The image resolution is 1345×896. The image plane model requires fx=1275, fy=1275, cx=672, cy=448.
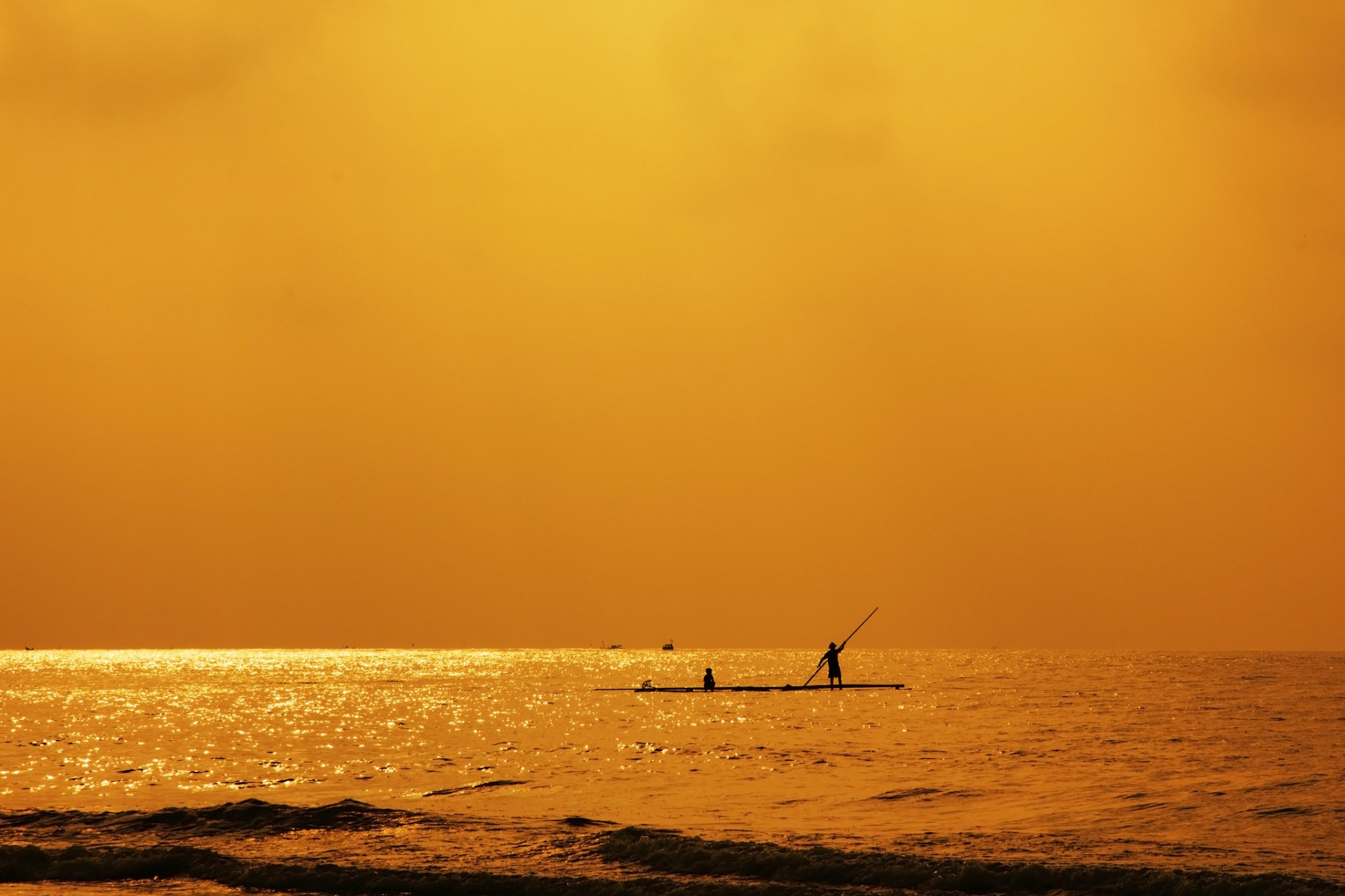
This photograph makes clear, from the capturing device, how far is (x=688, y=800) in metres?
23.7

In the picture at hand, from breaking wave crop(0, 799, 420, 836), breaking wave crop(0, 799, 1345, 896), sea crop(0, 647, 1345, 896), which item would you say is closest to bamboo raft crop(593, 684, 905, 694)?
sea crop(0, 647, 1345, 896)

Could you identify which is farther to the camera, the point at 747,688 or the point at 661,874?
the point at 747,688

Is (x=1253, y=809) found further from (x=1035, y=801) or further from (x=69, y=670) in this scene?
(x=69, y=670)

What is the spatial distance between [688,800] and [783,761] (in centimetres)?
636

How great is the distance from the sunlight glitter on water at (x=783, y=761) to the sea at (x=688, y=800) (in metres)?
0.12

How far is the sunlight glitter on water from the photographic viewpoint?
68.5 ft

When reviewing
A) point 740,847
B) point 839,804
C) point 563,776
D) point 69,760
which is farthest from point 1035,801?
point 69,760

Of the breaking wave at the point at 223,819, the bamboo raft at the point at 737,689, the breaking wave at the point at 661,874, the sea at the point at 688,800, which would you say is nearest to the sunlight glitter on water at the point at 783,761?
the sea at the point at 688,800

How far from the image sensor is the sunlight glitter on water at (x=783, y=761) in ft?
68.5

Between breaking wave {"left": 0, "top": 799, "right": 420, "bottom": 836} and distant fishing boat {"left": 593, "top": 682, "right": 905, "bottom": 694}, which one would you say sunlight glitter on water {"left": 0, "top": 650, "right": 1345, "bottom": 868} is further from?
breaking wave {"left": 0, "top": 799, "right": 420, "bottom": 836}

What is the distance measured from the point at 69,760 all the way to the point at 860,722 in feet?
74.6

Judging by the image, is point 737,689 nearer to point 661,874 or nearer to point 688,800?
point 688,800

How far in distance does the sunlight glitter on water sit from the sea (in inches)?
4.9

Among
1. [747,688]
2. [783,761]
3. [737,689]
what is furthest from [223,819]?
[747,688]
